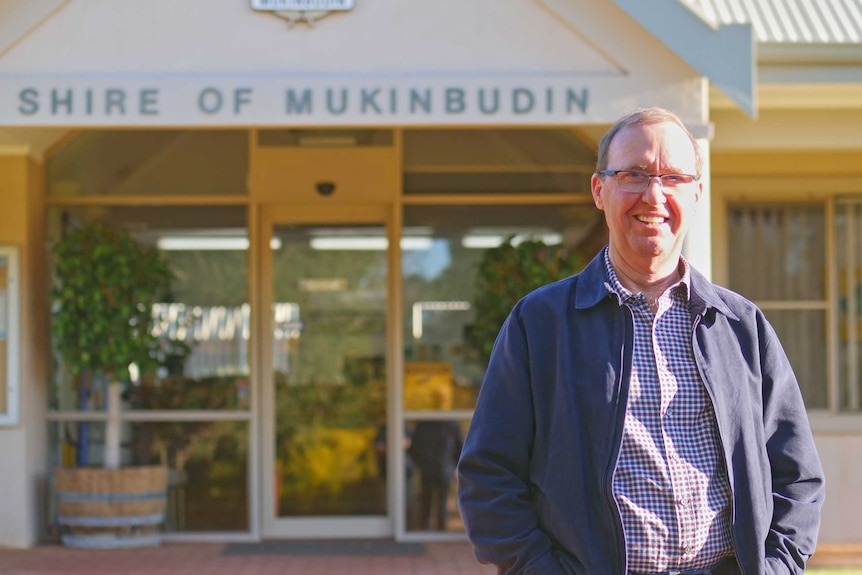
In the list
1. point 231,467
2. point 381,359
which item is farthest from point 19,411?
point 381,359

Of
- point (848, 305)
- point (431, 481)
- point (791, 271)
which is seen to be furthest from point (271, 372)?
point (848, 305)

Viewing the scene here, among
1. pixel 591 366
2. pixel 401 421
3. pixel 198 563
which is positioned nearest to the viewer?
pixel 591 366

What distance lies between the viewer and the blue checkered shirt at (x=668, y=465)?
2.29 m

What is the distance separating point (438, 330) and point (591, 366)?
6.20 metres

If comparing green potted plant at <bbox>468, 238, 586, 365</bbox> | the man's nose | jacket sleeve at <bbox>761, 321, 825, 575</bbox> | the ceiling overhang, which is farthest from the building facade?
the man's nose

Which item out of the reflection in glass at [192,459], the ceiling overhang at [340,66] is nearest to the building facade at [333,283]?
the reflection in glass at [192,459]

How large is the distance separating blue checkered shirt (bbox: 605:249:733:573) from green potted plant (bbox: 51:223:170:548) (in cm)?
593

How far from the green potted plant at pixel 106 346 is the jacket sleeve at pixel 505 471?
575 cm

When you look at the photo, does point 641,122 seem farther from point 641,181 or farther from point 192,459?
point 192,459

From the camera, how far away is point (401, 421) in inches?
333

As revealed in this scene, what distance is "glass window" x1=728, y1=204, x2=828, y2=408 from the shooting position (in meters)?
8.33

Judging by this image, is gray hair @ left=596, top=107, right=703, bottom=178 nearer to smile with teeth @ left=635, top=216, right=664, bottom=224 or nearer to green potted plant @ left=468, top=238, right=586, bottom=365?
smile with teeth @ left=635, top=216, right=664, bottom=224

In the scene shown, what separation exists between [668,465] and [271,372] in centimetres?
654

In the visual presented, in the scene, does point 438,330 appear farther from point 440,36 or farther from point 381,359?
point 440,36
